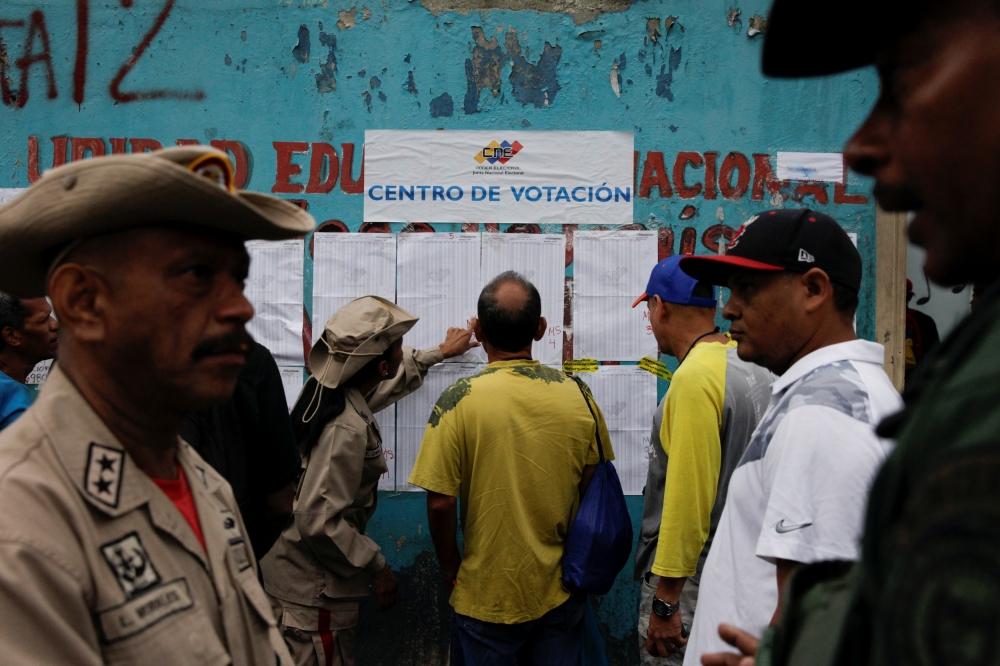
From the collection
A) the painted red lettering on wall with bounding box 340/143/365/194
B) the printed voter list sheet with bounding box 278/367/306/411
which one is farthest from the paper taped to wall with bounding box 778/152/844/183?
the printed voter list sheet with bounding box 278/367/306/411

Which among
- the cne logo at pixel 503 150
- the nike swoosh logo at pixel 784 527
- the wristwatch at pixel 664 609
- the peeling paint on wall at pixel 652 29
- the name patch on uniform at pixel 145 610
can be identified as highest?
the peeling paint on wall at pixel 652 29

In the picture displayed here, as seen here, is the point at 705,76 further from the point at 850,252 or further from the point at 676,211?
the point at 850,252

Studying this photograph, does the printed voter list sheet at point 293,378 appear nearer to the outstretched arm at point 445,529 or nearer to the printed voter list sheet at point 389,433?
the printed voter list sheet at point 389,433

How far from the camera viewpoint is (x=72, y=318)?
1.52 meters

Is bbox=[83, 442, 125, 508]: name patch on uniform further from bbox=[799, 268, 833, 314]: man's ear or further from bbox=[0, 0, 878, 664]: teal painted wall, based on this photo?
bbox=[0, 0, 878, 664]: teal painted wall

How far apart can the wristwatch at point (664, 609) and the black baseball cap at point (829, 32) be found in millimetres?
2540

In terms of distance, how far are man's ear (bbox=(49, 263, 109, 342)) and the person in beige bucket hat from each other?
2239mm

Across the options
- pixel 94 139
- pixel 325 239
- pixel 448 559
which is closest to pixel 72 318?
pixel 448 559

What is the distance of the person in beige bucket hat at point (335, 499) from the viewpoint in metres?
3.69

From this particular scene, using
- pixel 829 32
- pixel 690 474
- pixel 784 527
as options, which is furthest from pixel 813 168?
pixel 829 32

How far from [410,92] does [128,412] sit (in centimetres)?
343

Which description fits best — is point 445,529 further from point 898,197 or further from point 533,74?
point 898,197

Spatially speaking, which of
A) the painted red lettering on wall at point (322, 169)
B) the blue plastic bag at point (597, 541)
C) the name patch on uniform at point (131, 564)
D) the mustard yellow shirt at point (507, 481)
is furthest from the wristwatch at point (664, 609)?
the painted red lettering on wall at point (322, 169)

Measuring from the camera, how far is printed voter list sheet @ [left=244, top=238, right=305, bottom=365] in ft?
15.3
